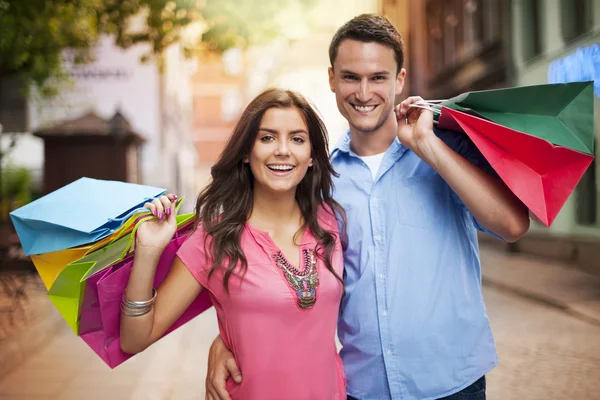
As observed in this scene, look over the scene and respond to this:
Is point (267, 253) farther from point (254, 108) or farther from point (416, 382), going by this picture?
point (416, 382)

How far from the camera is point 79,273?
2.26m

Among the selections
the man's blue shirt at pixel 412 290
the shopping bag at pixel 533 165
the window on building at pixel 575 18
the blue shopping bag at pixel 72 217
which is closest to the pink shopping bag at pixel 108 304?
the blue shopping bag at pixel 72 217

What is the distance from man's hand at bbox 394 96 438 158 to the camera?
7.40ft

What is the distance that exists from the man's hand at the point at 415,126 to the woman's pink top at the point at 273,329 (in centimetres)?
58

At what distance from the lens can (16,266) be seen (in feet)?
30.8

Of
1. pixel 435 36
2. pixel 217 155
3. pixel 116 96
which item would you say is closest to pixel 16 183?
pixel 116 96

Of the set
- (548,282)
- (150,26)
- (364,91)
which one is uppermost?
(150,26)

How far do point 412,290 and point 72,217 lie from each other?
1.29 m

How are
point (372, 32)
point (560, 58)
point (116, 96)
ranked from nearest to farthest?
1. point (372, 32)
2. point (560, 58)
3. point (116, 96)

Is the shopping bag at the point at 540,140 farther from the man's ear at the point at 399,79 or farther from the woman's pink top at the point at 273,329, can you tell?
the woman's pink top at the point at 273,329

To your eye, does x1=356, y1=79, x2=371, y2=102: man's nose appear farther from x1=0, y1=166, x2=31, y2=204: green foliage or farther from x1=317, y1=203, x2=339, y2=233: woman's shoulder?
x1=0, y1=166, x2=31, y2=204: green foliage

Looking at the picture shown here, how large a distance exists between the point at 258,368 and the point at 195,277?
402 mm

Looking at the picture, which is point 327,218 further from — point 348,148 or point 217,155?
point 217,155

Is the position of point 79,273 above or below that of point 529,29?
below
